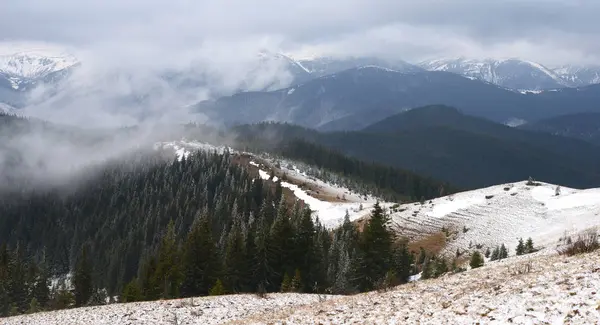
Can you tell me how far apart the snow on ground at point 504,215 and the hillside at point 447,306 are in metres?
53.6

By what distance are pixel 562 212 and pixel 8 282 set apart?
9798 centimetres

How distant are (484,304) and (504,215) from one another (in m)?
77.0

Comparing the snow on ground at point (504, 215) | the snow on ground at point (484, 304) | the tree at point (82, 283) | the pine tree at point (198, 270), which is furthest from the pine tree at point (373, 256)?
the tree at point (82, 283)

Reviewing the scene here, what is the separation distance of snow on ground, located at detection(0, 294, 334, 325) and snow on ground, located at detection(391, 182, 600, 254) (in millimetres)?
52267

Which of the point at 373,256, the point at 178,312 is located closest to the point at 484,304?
the point at 178,312

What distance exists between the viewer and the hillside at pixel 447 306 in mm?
14320

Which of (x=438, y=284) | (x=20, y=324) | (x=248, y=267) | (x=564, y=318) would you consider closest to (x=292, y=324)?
(x=438, y=284)

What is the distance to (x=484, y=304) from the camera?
53.0 feet

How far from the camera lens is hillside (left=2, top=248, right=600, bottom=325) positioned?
14320 millimetres

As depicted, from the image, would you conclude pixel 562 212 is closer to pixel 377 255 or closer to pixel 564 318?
pixel 377 255

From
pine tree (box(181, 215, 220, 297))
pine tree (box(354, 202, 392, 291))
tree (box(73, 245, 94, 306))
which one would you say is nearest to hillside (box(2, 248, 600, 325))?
pine tree (box(181, 215, 220, 297))

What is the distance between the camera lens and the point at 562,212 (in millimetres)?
78500

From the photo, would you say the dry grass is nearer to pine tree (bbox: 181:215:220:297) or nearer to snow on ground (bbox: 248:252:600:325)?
pine tree (bbox: 181:215:220:297)

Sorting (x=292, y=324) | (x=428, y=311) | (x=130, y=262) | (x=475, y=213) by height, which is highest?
(x=428, y=311)
